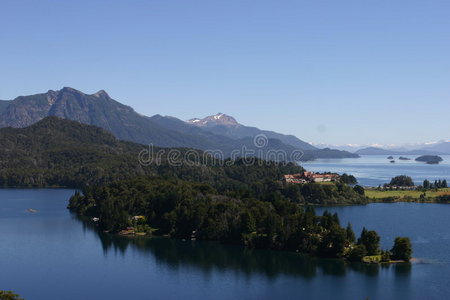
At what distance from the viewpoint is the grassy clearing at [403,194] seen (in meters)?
102

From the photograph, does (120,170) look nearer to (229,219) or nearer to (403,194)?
(403,194)

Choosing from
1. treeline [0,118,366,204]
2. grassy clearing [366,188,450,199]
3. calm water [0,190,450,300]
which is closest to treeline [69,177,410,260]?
calm water [0,190,450,300]

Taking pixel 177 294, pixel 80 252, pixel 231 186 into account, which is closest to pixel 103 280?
pixel 177 294

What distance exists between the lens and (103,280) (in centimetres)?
4516

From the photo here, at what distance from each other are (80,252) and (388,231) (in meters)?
32.8

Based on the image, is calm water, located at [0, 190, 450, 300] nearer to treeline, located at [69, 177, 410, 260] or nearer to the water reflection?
the water reflection

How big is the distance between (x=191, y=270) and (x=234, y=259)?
16.3 feet

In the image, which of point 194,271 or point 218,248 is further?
point 218,248

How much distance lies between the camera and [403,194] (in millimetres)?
105562

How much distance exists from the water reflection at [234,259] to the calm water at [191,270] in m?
0.08

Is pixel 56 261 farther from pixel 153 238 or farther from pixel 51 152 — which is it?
pixel 51 152

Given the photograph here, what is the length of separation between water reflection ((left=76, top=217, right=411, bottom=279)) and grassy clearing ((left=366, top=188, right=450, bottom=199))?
52926 mm

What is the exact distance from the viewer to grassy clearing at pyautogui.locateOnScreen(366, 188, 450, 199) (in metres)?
102

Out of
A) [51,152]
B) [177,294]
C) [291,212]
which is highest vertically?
Answer: [51,152]
